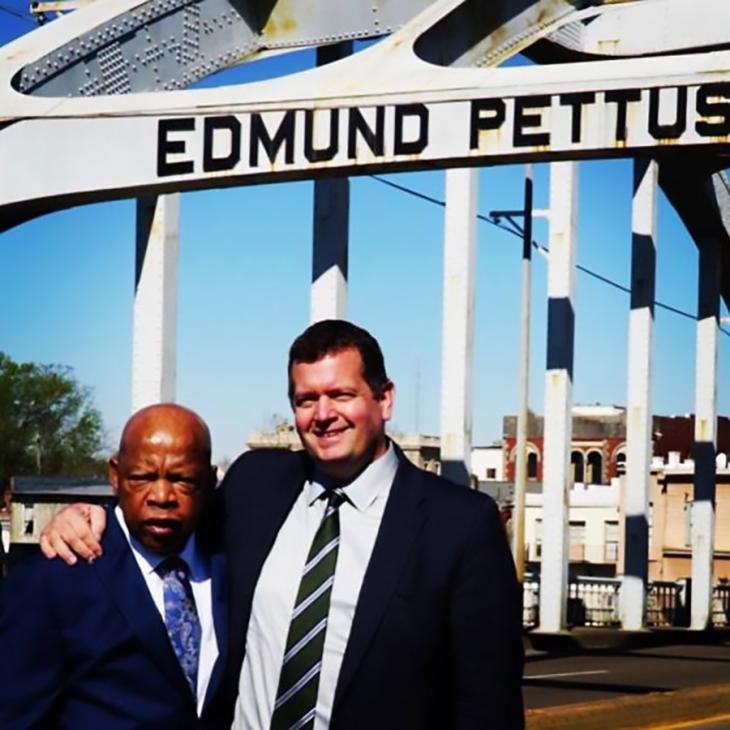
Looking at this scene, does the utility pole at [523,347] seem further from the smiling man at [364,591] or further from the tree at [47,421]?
the tree at [47,421]

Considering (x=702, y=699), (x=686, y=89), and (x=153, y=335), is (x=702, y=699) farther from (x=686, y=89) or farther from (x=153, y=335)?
(x=153, y=335)

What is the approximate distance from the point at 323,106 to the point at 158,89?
6.57 ft

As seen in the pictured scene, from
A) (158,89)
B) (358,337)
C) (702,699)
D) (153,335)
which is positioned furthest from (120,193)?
(358,337)

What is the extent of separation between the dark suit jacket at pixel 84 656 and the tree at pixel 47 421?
68.1 m

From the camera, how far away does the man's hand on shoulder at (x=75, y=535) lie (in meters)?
3.66

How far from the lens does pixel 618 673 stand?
18.4 meters

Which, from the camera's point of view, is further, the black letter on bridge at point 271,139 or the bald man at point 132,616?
the black letter on bridge at point 271,139

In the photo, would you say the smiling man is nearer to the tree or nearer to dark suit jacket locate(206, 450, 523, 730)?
dark suit jacket locate(206, 450, 523, 730)

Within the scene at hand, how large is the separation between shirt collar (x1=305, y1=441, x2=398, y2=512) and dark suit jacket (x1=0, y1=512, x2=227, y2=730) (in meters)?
0.45

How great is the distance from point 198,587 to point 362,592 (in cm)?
31

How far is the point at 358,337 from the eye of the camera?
3.83 metres

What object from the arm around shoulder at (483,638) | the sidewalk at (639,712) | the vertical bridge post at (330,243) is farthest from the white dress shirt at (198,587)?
the vertical bridge post at (330,243)

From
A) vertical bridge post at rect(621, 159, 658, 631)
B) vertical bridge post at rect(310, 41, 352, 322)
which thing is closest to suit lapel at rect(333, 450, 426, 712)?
vertical bridge post at rect(310, 41, 352, 322)

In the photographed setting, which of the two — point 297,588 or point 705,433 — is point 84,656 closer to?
point 297,588
